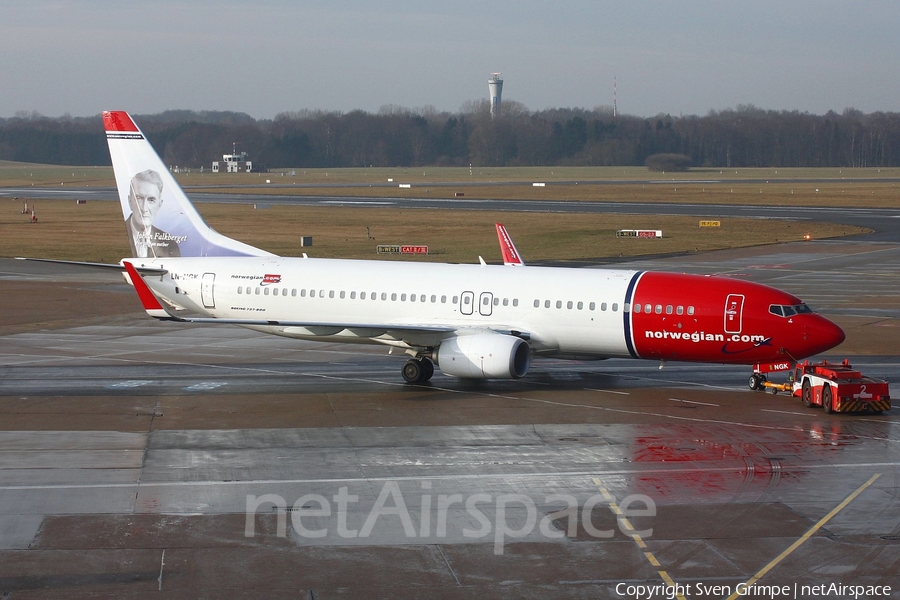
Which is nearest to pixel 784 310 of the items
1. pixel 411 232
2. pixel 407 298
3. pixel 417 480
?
pixel 407 298

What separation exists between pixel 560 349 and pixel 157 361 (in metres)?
15.0

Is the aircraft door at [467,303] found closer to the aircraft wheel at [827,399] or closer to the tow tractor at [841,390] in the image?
the tow tractor at [841,390]

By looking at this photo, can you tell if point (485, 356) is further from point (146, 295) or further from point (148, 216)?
point (148, 216)

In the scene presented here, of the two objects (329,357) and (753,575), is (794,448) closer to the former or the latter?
(753,575)

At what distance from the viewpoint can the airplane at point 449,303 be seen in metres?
32.0

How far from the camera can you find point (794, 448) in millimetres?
26234

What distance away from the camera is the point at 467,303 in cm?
3422

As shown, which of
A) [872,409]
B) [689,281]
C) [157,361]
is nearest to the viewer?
[872,409]

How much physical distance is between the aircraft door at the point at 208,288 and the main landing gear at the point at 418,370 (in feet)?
26.1

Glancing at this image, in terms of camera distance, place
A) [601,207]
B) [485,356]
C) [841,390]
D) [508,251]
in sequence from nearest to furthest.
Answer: [841,390]
[485,356]
[508,251]
[601,207]

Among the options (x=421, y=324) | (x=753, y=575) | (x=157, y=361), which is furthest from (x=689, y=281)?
(x=157, y=361)

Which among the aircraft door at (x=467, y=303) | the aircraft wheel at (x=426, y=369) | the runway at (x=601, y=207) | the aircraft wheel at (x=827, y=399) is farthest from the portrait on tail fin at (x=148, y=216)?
the runway at (x=601, y=207)

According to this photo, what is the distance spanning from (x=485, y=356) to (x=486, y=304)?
2.92 meters

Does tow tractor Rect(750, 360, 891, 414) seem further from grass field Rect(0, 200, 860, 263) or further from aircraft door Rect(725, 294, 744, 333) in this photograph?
grass field Rect(0, 200, 860, 263)
